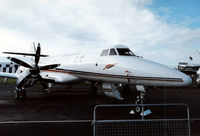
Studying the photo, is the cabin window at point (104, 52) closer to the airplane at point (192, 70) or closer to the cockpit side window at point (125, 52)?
the cockpit side window at point (125, 52)

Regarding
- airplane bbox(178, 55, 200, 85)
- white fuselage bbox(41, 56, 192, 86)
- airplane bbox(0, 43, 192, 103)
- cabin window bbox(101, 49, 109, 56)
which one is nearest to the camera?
white fuselage bbox(41, 56, 192, 86)

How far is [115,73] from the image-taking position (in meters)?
9.32

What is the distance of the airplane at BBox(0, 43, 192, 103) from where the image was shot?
7.67 meters

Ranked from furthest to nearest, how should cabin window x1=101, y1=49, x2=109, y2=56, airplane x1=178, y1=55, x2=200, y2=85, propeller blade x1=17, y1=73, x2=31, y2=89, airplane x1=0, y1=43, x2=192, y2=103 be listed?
airplane x1=178, y1=55, x2=200, y2=85, propeller blade x1=17, y1=73, x2=31, y2=89, cabin window x1=101, y1=49, x2=109, y2=56, airplane x1=0, y1=43, x2=192, y2=103

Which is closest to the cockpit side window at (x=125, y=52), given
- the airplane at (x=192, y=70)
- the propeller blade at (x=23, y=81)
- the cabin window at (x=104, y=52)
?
the cabin window at (x=104, y=52)

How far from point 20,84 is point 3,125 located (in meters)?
6.57

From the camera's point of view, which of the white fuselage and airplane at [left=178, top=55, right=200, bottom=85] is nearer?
the white fuselage

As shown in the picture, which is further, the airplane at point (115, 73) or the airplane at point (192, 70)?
the airplane at point (192, 70)

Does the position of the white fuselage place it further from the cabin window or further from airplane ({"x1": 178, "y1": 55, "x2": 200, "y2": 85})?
airplane ({"x1": 178, "y1": 55, "x2": 200, "y2": 85})

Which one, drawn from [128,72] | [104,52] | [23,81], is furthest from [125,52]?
[23,81]

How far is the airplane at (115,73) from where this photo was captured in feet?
25.2

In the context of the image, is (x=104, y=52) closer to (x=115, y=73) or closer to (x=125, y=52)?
(x=125, y=52)

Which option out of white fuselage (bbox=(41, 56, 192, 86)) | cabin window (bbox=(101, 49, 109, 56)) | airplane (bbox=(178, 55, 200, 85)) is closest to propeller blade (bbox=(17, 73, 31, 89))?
white fuselage (bbox=(41, 56, 192, 86))


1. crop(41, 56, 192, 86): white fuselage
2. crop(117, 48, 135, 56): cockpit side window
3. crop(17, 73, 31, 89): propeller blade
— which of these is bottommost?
crop(17, 73, 31, 89): propeller blade
